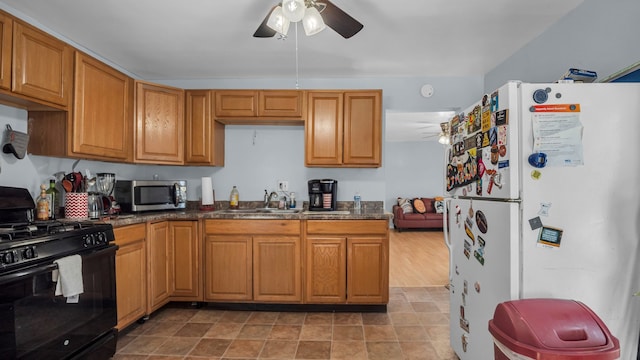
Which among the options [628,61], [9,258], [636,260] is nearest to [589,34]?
[628,61]

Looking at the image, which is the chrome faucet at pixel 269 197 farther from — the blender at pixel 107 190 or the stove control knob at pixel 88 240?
the stove control knob at pixel 88 240

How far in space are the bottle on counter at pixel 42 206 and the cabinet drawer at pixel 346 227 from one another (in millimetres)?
1926

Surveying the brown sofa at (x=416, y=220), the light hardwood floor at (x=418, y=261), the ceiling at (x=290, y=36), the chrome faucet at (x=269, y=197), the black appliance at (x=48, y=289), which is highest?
the ceiling at (x=290, y=36)

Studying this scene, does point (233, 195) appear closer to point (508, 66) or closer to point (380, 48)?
point (380, 48)

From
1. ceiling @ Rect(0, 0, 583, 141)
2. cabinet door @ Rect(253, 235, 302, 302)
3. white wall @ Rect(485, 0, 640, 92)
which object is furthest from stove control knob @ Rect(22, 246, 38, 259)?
white wall @ Rect(485, 0, 640, 92)

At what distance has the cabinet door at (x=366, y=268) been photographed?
2.73 meters

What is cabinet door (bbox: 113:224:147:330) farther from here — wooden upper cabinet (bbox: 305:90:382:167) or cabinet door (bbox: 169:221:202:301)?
wooden upper cabinet (bbox: 305:90:382:167)

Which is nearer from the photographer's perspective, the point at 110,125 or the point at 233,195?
the point at 110,125

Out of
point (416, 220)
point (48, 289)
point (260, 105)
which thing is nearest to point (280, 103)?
point (260, 105)

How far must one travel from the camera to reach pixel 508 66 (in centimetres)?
289

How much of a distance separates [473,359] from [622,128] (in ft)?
4.50

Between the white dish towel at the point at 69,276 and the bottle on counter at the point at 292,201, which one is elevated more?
the bottle on counter at the point at 292,201

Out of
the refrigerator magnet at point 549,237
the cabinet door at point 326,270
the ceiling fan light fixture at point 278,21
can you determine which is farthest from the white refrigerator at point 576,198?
the cabinet door at point 326,270

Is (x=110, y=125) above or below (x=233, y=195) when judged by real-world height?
above
